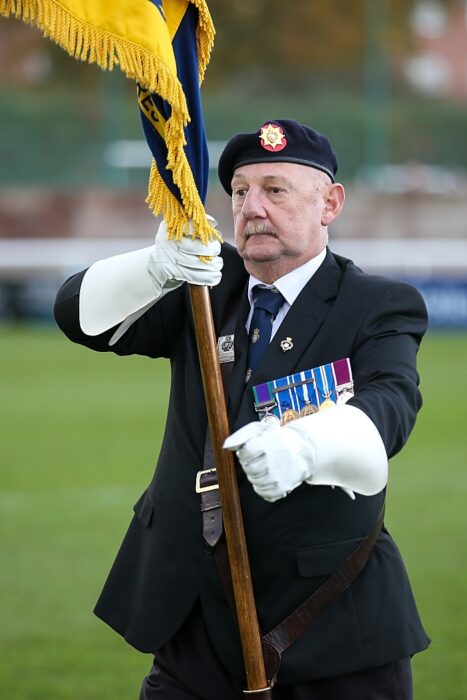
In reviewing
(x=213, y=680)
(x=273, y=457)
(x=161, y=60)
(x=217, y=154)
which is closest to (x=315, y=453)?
(x=273, y=457)

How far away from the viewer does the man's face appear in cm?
362

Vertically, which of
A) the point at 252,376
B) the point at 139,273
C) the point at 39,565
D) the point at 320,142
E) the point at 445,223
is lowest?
the point at 445,223

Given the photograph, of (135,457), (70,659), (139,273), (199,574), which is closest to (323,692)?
(199,574)

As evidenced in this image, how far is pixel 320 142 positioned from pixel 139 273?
1.97ft

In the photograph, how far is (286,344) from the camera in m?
3.63

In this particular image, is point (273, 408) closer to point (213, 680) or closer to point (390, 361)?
point (390, 361)

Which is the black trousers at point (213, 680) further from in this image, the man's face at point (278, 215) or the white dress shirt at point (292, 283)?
the man's face at point (278, 215)

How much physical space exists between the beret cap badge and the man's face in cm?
5

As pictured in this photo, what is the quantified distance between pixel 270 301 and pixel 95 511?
221 inches

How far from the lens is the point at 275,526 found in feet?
11.6

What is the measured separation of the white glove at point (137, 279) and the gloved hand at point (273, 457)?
0.62 m

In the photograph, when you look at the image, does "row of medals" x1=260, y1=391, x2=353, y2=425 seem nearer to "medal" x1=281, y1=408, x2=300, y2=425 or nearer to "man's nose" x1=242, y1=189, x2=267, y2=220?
"medal" x1=281, y1=408, x2=300, y2=425

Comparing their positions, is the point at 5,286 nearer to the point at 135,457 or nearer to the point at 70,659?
the point at 135,457

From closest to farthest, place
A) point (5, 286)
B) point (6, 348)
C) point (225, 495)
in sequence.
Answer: point (225, 495)
point (6, 348)
point (5, 286)
